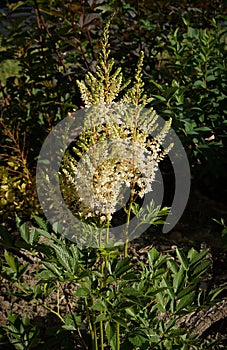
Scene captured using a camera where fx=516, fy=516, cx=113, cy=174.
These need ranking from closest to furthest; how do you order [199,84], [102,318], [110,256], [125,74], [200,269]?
[102,318], [110,256], [200,269], [199,84], [125,74]

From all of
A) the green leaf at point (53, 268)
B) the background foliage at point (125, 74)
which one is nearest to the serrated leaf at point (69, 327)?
the green leaf at point (53, 268)

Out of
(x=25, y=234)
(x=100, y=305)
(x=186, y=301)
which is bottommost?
(x=186, y=301)

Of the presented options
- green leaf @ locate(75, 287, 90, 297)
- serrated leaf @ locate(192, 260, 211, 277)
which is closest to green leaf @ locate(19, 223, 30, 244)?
green leaf @ locate(75, 287, 90, 297)

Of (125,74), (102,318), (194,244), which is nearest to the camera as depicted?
(102,318)

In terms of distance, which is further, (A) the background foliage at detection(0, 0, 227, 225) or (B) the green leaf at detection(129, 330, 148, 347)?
(A) the background foliage at detection(0, 0, 227, 225)

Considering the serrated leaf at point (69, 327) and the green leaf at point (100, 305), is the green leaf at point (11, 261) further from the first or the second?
Answer: the green leaf at point (100, 305)

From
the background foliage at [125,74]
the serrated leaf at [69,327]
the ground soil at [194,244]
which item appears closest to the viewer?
the serrated leaf at [69,327]

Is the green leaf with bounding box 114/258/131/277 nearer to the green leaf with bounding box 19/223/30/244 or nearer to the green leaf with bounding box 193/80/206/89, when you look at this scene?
the green leaf with bounding box 19/223/30/244

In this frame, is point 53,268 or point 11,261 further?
point 11,261

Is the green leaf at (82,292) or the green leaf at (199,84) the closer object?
the green leaf at (82,292)

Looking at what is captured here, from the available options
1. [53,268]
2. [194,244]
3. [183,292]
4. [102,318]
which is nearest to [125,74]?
[194,244]

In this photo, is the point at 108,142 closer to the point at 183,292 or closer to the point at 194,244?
the point at 183,292

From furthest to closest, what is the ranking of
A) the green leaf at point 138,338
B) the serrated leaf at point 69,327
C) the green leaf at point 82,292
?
the serrated leaf at point 69,327 → the green leaf at point 138,338 → the green leaf at point 82,292

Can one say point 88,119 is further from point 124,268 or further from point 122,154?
point 124,268
